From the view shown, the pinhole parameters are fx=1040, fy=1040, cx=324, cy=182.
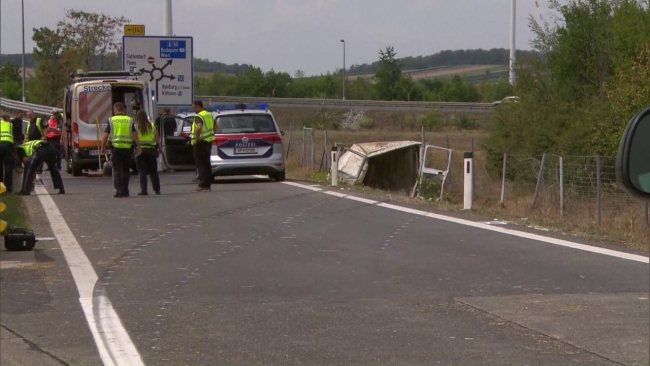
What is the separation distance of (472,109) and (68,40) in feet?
90.9

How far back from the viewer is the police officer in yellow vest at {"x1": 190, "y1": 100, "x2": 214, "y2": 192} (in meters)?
19.8

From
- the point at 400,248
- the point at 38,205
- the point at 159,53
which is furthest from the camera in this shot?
the point at 159,53

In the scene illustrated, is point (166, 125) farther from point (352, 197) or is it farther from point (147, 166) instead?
point (352, 197)

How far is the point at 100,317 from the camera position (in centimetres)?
816

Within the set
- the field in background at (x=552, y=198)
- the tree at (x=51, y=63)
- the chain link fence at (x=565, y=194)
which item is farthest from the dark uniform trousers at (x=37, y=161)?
the tree at (x=51, y=63)

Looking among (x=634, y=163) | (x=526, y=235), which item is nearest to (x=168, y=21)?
(x=526, y=235)

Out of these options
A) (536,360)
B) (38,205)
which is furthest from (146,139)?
(536,360)

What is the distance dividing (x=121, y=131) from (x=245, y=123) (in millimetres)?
4181

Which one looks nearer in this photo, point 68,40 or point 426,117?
point 68,40

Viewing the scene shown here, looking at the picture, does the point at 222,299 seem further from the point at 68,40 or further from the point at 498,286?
the point at 68,40

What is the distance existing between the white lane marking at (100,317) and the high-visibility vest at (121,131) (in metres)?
6.05

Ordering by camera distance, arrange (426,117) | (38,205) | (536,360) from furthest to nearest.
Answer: (426,117)
(38,205)
(536,360)

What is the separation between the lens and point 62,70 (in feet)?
183

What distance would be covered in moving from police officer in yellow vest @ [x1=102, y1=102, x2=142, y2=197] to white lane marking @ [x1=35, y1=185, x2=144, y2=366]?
5.63 meters
